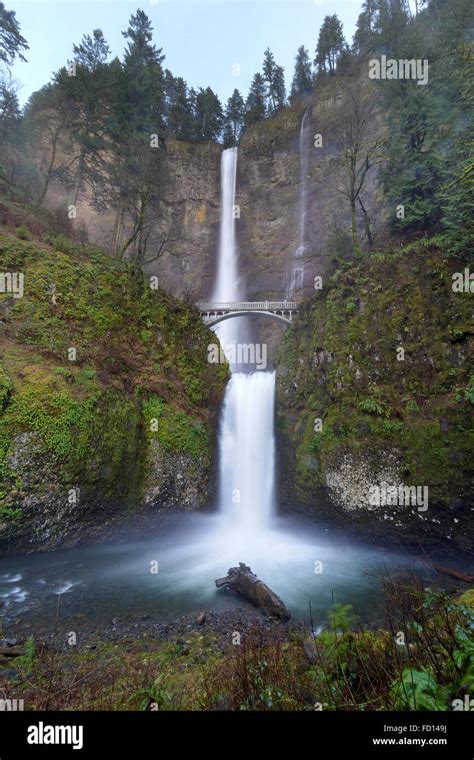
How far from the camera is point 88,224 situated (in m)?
32.6

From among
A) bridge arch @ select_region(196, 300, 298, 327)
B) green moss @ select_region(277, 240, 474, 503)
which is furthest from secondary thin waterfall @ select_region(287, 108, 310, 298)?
green moss @ select_region(277, 240, 474, 503)

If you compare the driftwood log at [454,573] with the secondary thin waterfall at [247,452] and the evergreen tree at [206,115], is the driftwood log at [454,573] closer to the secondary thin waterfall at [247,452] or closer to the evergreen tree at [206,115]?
the secondary thin waterfall at [247,452]

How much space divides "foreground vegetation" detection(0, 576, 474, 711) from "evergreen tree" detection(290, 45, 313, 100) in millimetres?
53841

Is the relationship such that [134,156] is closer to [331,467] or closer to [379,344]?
[379,344]

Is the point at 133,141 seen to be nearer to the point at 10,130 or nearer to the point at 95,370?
the point at 10,130

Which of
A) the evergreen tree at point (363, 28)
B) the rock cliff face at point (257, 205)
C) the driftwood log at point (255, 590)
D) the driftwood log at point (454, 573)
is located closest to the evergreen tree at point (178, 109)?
the rock cliff face at point (257, 205)

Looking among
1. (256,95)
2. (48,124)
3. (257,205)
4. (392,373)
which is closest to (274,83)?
(256,95)

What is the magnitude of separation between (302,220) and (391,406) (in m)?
29.1

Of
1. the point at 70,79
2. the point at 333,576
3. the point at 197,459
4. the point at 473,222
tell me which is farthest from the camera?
the point at 70,79

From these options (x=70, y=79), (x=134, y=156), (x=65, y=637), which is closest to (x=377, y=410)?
(x=65, y=637)

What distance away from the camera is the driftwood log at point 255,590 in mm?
6977

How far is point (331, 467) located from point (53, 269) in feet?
41.7

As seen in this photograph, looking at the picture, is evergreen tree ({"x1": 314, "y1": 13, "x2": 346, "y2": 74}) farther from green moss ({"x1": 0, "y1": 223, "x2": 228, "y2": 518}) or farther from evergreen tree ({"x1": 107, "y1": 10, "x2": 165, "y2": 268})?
green moss ({"x1": 0, "y1": 223, "x2": 228, "y2": 518})

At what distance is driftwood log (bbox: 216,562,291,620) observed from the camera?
22.9 feet
